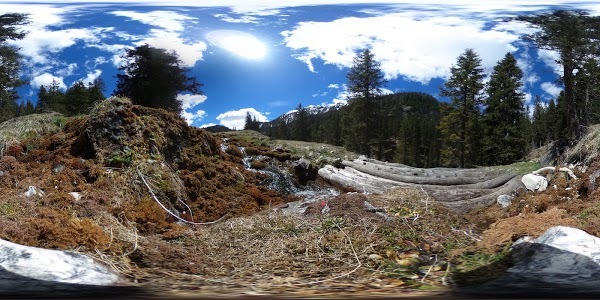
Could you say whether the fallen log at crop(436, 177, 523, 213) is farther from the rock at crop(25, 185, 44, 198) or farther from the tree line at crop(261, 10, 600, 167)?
the rock at crop(25, 185, 44, 198)

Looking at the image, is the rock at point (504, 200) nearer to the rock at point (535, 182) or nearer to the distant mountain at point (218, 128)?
the rock at point (535, 182)

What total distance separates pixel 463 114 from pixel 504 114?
0.26 m

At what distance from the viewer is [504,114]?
9.68ft

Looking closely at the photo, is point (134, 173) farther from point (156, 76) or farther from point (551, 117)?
point (551, 117)

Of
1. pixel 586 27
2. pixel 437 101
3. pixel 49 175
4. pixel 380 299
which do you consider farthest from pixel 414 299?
pixel 49 175

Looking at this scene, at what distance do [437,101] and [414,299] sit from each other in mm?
1480

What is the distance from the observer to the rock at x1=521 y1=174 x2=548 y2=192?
3.93 meters

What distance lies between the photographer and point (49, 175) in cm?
410

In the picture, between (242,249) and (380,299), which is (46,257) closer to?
(242,249)

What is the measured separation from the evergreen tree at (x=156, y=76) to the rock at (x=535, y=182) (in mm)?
2908

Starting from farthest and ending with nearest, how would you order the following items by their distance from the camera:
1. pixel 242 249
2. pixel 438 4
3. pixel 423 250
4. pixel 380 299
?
pixel 438 4 → pixel 242 249 → pixel 423 250 → pixel 380 299

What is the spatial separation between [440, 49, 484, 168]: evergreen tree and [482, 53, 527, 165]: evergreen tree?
67 millimetres

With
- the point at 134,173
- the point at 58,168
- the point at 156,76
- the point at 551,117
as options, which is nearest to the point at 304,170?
the point at 134,173

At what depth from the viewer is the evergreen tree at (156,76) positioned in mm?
2715
